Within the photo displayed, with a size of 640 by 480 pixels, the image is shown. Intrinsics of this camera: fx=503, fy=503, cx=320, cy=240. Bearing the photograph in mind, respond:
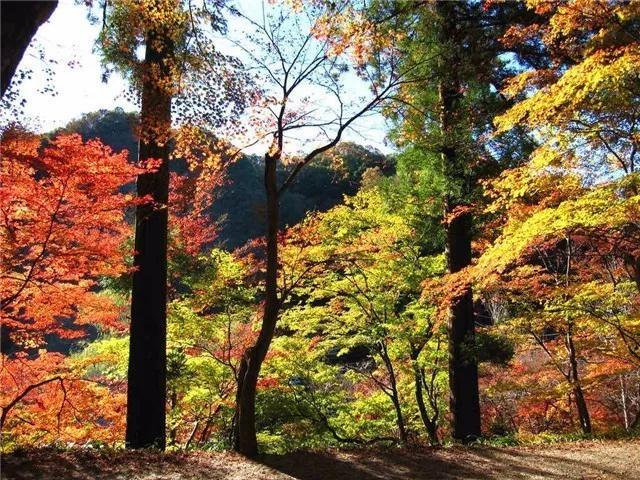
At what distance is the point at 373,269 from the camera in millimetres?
9633

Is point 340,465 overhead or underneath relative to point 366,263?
underneath

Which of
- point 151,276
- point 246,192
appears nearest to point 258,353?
point 151,276

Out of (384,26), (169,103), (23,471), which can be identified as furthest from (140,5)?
(23,471)

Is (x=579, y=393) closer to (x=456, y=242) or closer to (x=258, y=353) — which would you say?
(x=456, y=242)

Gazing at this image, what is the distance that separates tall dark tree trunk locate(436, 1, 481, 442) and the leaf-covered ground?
214 cm

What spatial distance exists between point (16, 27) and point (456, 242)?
8.12 metres

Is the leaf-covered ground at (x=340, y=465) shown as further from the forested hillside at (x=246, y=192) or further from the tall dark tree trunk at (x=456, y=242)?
the forested hillside at (x=246, y=192)

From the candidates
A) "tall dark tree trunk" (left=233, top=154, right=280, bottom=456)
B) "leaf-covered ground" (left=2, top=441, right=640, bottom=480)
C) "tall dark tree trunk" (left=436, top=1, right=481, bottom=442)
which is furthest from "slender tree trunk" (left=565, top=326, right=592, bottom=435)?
"tall dark tree trunk" (left=233, top=154, right=280, bottom=456)

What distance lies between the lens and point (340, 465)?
18.5 feet

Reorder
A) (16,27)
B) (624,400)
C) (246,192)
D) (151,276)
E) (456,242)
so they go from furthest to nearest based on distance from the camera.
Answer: (246,192) < (624,400) < (456,242) < (151,276) < (16,27)

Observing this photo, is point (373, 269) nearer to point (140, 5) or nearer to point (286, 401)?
point (286, 401)

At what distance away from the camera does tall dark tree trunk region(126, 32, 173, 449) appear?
6.38 m

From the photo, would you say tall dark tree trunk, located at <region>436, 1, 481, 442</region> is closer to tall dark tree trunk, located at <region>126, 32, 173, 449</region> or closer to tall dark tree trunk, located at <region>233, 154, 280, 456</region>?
tall dark tree trunk, located at <region>233, 154, 280, 456</region>

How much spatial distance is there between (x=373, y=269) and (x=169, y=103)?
15.7 feet
